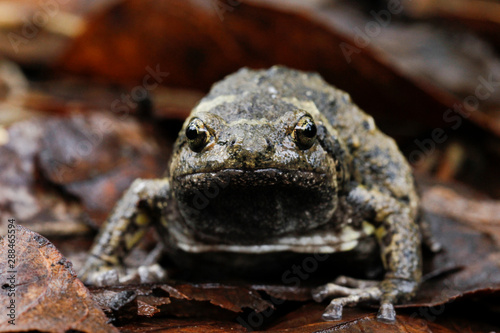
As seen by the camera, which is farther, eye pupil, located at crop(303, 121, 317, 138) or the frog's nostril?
eye pupil, located at crop(303, 121, 317, 138)

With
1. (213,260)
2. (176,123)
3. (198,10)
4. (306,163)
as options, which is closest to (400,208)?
(306,163)

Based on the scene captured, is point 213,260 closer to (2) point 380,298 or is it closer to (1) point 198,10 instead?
(2) point 380,298

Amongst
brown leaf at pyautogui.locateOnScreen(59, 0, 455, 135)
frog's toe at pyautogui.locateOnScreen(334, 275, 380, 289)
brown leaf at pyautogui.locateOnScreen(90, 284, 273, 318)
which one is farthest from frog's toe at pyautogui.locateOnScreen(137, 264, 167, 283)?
brown leaf at pyautogui.locateOnScreen(59, 0, 455, 135)

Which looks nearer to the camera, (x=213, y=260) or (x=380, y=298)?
(x=380, y=298)

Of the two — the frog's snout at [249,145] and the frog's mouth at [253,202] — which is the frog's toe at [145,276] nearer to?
the frog's mouth at [253,202]

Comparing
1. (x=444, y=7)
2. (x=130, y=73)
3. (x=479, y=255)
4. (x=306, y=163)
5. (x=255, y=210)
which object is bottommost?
(x=479, y=255)

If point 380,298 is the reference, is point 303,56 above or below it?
above

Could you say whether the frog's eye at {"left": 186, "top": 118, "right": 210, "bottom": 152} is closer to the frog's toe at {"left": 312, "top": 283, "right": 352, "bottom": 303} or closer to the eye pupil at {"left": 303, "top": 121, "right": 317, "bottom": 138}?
the eye pupil at {"left": 303, "top": 121, "right": 317, "bottom": 138}
